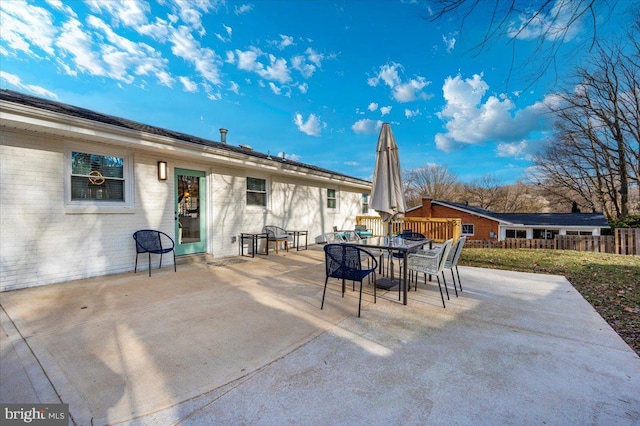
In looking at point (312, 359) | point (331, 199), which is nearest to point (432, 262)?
point (312, 359)

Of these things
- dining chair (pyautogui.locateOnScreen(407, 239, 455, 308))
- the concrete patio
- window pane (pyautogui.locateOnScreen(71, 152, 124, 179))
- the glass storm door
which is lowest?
the concrete patio

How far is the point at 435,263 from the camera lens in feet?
12.6

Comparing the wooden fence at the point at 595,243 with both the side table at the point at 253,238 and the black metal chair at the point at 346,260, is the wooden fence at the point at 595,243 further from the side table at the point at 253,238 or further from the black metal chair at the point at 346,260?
the black metal chair at the point at 346,260

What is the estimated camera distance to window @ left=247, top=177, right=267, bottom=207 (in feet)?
26.4

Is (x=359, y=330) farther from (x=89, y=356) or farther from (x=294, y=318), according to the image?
(x=89, y=356)

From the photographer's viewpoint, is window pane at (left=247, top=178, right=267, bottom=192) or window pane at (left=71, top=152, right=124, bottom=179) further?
window pane at (left=247, top=178, right=267, bottom=192)

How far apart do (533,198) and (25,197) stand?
3614 cm

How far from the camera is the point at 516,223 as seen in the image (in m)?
19.5

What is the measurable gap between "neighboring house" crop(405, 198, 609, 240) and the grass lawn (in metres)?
14.1

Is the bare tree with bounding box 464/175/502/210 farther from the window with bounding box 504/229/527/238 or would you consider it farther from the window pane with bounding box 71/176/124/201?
the window pane with bounding box 71/176/124/201

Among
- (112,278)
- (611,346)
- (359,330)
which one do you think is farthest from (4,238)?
(611,346)

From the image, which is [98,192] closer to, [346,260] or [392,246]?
[346,260]

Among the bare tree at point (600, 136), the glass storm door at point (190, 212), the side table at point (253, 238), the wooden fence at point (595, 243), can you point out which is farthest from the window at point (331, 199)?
the bare tree at point (600, 136)

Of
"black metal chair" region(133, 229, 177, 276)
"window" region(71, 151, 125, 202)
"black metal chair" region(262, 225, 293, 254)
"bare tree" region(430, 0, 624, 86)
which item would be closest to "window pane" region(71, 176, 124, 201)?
"window" region(71, 151, 125, 202)
